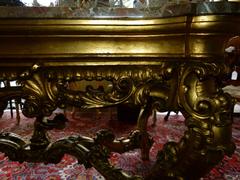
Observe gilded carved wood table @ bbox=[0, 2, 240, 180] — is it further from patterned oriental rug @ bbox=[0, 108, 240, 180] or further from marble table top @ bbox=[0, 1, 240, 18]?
patterned oriental rug @ bbox=[0, 108, 240, 180]

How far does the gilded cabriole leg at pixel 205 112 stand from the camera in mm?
474

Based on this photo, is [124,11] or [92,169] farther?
[92,169]

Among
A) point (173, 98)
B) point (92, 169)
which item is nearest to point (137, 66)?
point (173, 98)

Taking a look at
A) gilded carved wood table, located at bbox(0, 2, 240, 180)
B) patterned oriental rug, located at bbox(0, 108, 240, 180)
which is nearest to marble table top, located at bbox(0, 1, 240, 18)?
gilded carved wood table, located at bbox(0, 2, 240, 180)

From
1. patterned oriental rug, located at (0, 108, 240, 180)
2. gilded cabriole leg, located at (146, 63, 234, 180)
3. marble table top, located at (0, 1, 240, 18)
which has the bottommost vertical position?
patterned oriental rug, located at (0, 108, 240, 180)

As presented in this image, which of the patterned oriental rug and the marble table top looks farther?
the patterned oriental rug

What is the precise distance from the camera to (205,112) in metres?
0.48

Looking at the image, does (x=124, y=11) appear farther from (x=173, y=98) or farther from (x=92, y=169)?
(x=92, y=169)

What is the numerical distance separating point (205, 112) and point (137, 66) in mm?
134

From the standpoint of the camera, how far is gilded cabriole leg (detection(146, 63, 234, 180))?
1.56ft

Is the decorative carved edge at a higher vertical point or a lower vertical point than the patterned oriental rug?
higher

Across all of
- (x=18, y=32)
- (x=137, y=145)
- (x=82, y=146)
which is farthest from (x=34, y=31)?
(x=137, y=145)

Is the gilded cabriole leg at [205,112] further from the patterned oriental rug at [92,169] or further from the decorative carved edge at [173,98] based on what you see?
the patterned oriental rug at [92,169]

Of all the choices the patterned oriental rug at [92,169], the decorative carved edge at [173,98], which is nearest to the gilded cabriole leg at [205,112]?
the decorative carved edge at [173,98]
